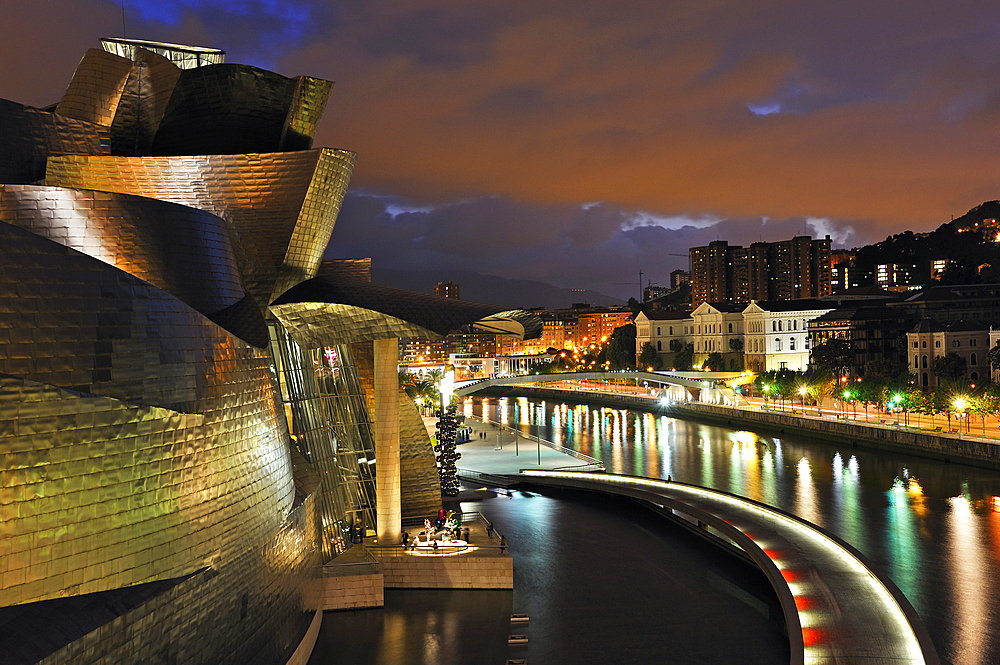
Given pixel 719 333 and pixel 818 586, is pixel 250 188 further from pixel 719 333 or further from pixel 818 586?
pixel 719 333

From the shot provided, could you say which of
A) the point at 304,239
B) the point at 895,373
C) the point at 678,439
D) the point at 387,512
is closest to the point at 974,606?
the point at 387,512

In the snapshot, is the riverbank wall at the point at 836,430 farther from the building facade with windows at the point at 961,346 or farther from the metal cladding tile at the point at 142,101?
the metal cladding tile at the point at 142,101

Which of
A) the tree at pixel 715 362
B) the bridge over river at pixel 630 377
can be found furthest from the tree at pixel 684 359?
the bridge over river at pixel 630 377

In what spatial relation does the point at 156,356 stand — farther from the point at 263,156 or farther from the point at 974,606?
the point at 974,606

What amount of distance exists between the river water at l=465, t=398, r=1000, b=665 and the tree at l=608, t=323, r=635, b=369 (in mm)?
40492

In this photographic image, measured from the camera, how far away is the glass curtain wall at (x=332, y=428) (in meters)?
18.4

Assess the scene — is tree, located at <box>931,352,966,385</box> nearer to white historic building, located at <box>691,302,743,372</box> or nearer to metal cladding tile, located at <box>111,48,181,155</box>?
white historic building, located at <box>691,302,743,372</box>

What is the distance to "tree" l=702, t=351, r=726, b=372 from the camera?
89062mm

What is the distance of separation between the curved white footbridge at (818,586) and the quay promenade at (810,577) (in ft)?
0.05

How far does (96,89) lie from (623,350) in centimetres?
9270

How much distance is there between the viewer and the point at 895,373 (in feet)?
191

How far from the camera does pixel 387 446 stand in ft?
63.7

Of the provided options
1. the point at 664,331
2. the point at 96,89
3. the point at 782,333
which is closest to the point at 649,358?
the point at 664,331

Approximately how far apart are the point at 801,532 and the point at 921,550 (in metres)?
5.51
